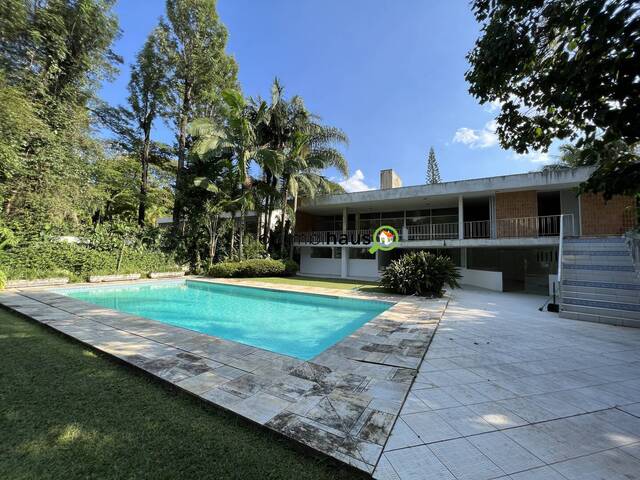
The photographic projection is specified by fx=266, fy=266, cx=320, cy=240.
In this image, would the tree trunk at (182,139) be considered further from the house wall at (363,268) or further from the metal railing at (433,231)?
the metal railing at (433,231)

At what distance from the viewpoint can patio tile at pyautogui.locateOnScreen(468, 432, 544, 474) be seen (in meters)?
1.82

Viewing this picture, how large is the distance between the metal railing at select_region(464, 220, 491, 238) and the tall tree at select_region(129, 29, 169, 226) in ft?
60.2

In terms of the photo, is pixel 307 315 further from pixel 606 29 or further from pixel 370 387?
pixel 606 29

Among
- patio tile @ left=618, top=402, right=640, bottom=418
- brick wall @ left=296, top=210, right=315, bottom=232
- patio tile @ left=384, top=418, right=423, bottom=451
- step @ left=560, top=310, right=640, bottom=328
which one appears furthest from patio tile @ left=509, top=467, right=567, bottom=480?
brick wall @ left=296, top=210, right=315, bottom=232

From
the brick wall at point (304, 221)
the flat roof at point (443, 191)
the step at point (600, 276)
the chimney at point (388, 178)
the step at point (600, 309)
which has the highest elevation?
the chimney at point (388, 178)

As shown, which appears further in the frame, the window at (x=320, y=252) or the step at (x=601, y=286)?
the window at (x=320, y=252)

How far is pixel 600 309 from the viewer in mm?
6020

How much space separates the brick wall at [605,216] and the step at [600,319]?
21.2ft

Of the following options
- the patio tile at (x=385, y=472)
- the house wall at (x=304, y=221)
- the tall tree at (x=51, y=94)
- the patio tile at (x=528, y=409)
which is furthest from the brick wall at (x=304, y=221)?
the patio tile at (x=385, y=472)

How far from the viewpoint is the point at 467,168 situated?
18281 millimetres

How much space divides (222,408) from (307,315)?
17.3 ft

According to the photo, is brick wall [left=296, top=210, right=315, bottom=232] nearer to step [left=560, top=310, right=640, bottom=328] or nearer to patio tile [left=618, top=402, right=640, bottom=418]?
step [left=560, top=310, right=640, bottom=328]

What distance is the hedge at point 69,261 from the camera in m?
9.50

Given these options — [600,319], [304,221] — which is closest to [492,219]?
[600,319]
